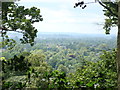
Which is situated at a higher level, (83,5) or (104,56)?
(83,5)

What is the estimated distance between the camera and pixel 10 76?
2.27 metres

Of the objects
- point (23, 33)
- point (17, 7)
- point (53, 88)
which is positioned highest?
point (17, 7)

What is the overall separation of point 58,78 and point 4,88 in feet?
2.18

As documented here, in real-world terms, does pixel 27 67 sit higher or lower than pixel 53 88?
higher

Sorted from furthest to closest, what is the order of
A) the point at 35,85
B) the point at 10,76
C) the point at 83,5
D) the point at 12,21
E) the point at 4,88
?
the point at 12,21 → the point at 10,76 → the point at 35,85 → the point at 4,88 → the point at 83,5

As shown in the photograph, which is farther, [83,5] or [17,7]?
[17,7]

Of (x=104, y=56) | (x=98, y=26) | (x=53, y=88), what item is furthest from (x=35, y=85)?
(x=104, y=56)

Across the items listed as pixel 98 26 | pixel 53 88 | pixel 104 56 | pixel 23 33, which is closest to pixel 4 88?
pixel 53 88

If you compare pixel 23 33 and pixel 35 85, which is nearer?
pixel 35 85

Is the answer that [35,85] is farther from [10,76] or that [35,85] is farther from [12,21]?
[12,21]

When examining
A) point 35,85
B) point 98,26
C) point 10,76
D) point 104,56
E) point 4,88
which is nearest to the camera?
point 4,88

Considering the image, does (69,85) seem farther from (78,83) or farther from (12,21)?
(12,21)

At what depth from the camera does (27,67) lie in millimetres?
2062

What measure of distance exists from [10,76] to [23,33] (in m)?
0.82
